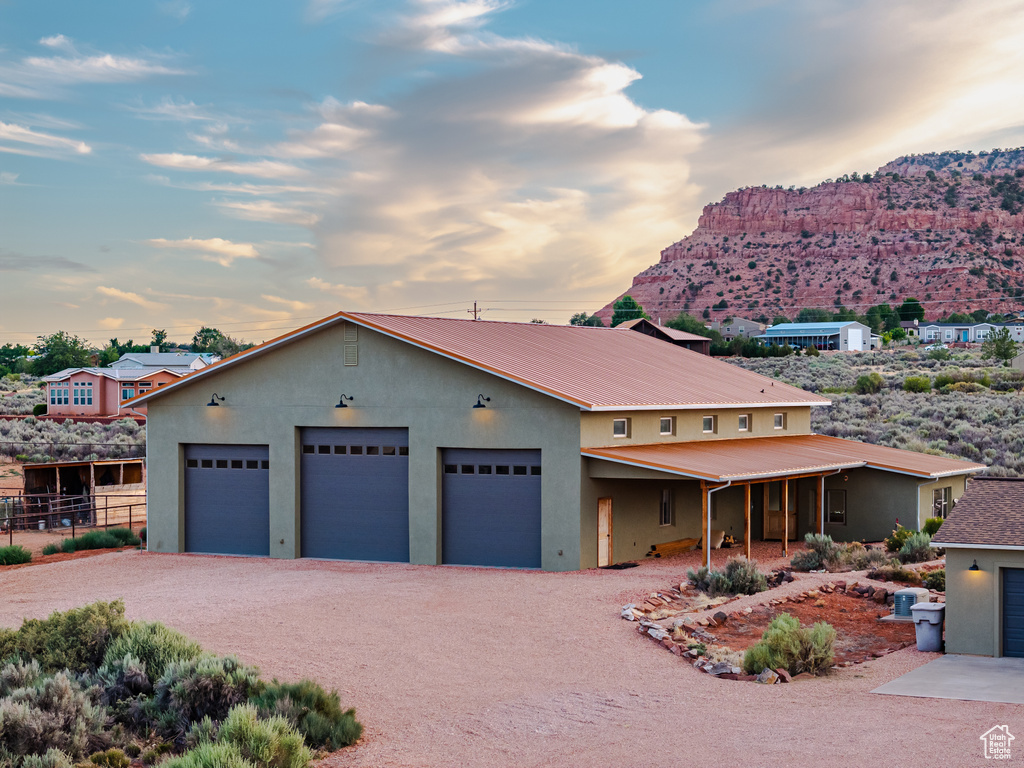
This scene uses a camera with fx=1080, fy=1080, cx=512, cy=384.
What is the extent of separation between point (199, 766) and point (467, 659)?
650 cm

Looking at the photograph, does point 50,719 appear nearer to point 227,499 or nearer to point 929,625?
point 929,625

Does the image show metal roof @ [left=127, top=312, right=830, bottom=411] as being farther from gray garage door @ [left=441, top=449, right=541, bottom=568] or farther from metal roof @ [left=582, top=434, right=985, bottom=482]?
gray garage door @ [left=441, top=449, right=541, bottom=568]

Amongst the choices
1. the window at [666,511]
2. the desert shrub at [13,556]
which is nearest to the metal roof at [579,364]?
the window at [666,511]

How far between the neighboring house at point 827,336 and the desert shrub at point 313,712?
109 meters

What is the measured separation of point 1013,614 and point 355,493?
16.6 m

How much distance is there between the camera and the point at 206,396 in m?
30.3

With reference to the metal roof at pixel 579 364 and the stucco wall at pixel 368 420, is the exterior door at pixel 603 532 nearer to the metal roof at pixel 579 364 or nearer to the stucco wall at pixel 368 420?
the stucco wall at pixel 368 420

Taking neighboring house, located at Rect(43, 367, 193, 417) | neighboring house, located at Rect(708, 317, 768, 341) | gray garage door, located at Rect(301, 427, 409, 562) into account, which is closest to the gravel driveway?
gray garage door, located at Rect(301, 427, 409, 562)

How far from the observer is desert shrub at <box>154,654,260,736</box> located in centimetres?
1328

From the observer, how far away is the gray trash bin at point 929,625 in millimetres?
17688

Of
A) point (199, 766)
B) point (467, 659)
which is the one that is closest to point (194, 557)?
point (467, 659)

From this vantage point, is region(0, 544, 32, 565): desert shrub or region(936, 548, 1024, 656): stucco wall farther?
region(0, 544, 32, 565): desert shrub

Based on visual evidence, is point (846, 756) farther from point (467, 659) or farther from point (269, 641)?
point (269, 641)

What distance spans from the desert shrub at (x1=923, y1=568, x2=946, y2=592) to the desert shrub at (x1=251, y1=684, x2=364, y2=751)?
14.3 m
